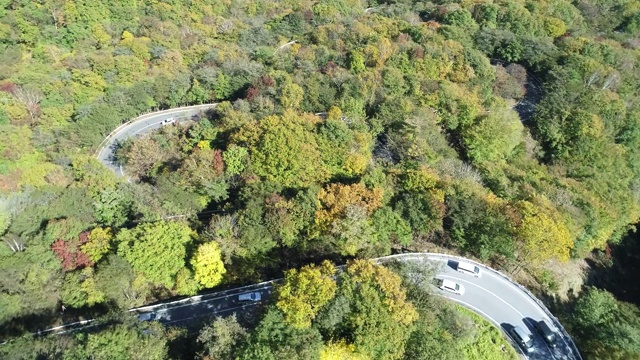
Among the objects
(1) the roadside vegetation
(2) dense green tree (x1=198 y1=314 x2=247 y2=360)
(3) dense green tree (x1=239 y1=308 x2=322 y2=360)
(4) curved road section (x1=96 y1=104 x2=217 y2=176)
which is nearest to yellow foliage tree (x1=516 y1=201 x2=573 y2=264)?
(1) the roadside vegetation

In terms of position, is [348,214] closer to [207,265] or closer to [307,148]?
[307,148]

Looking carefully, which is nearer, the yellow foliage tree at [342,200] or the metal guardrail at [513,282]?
the metal guardrail at [513,282]

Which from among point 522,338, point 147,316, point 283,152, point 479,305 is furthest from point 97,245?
point 522,338

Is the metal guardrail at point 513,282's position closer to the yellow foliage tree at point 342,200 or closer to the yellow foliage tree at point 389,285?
the yellow foliage tree at point 342,200

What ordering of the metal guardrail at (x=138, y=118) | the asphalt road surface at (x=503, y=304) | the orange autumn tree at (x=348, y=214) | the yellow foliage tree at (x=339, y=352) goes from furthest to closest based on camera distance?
the metal guardrail at (x=138, y=118)
the orange autumn tree at (x=348, y=214)
the asphalt road surface at (x=503, y=304)
the yellow foliage tree at (x=339, y=352)

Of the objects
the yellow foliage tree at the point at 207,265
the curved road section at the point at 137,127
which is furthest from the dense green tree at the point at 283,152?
the curved road section at the point at 137,127

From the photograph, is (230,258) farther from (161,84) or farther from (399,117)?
(161,84)

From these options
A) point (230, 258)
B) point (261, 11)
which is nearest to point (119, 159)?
point (230, 258)

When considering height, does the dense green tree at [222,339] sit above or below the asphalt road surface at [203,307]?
above
